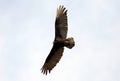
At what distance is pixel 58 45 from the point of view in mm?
25969

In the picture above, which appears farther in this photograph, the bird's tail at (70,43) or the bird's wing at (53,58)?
the bird's wing at (53,58)

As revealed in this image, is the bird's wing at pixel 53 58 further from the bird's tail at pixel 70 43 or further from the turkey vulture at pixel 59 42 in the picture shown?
the bird's tail at pixel 70 43

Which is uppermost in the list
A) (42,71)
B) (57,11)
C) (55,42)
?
(57,11)

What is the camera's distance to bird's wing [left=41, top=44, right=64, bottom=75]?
26250 millimetres

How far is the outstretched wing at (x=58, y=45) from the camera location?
25.6m

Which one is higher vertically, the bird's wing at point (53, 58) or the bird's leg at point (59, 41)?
the bird's leg at point (59, 41)

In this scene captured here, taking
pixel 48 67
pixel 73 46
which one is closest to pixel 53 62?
pixel 48 67

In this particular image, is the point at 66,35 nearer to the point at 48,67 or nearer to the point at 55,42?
the point at 55,42

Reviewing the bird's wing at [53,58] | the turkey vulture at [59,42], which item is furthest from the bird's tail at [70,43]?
the bird's wing at [53,58]

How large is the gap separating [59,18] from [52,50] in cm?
215

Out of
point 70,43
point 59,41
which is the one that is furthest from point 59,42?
point 70,43

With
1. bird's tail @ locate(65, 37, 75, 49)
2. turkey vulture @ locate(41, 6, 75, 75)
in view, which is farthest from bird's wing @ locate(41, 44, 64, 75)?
bird's tail @ locate(65, 37, 75, 49)

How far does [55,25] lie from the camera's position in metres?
25.9

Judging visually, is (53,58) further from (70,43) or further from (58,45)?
(70,43)
